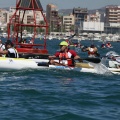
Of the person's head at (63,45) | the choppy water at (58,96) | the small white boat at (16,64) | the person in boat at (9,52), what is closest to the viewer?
the choppy water at (58,96)

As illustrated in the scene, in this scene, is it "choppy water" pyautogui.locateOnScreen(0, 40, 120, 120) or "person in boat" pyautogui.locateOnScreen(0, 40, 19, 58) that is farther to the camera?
"person in boat" pyautogui.locateOnScreen(0, 40, 19, 58)

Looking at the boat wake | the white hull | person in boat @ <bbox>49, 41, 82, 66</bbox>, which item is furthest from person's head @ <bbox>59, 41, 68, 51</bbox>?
the boat wake

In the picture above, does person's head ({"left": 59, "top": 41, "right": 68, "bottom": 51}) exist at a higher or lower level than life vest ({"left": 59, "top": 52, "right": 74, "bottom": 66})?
higher

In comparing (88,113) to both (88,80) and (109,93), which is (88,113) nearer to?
(109,93)

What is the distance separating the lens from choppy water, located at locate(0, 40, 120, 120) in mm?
11984

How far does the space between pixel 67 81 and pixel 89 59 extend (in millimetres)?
3423

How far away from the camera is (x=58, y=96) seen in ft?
47.1

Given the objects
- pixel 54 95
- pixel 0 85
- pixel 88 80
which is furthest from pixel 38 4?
pixel 54 95

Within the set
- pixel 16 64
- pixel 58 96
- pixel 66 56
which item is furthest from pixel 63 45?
pixel 58 96

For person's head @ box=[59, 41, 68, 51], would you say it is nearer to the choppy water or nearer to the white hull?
the choppy water

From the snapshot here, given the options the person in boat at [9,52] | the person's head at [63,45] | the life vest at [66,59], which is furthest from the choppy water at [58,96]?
the person in boat at [9,52]

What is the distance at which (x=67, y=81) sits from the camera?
18.1 m

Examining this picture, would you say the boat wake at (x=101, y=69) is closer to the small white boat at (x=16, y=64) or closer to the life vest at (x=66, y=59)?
the life vest at (x=66, y=59)

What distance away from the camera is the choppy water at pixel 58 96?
12.0 m
